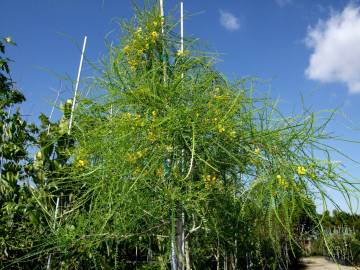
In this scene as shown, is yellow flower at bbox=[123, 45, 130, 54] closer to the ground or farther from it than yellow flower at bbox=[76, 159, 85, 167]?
farther from it

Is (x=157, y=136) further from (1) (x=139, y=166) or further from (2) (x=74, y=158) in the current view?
(2) (x=74, y=158)

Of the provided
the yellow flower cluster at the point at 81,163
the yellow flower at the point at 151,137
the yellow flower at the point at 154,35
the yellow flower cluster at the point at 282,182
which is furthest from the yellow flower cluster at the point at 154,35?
the yellow flower cluster at the point at 282,182

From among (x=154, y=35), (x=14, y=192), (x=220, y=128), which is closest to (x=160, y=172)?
(x=220, y=128)

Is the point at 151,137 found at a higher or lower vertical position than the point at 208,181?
higher

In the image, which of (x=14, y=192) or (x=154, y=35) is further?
(x=14, y=192)

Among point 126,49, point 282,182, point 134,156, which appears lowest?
point 282,182

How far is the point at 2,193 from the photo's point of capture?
10.0 feet

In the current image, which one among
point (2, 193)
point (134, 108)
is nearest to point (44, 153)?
point (2, 193)

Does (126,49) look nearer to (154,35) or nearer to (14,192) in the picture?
(154,35)

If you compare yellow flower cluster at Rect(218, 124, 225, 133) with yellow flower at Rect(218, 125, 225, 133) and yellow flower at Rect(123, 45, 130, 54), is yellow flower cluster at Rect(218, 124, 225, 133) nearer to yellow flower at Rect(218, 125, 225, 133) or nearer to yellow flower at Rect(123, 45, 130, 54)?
yellow flower at Rect(218, 125, 225, 133)

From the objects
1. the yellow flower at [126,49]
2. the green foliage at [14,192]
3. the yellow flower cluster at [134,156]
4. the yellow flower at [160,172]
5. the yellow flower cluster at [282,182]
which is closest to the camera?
the yellow flower cluster at [282,182]

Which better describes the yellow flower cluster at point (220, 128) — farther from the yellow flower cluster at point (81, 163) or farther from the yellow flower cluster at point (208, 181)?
the yellow flower cluster at point (81, 163)

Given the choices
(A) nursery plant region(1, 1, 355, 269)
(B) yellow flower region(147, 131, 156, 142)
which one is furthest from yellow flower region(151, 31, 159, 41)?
(B) yellow flower region(147, 131, 156, 142)

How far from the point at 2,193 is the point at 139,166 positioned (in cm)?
182
